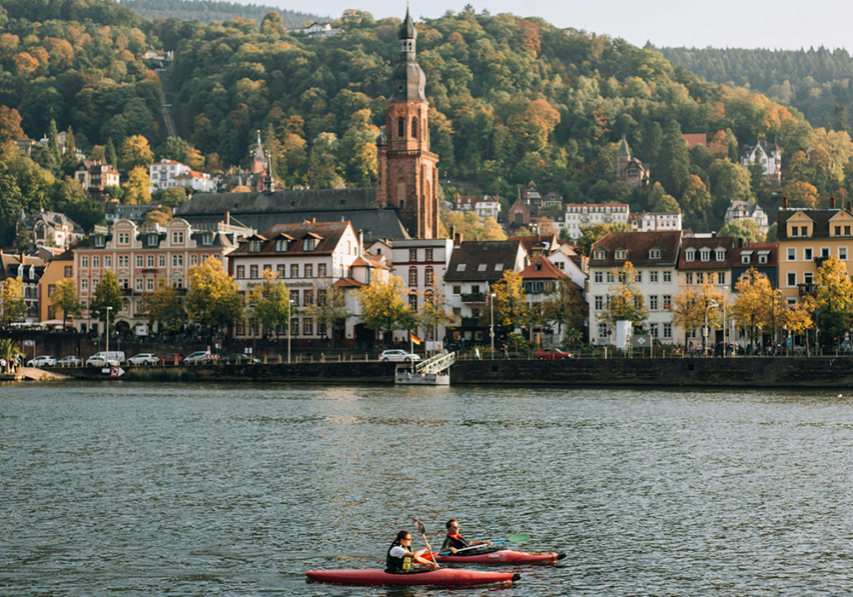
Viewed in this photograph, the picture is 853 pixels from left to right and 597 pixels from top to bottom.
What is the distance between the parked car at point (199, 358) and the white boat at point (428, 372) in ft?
60.3

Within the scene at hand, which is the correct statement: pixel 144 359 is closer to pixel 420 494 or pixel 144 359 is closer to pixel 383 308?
pixel 383 308

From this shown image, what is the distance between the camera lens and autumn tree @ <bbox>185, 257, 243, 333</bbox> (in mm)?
108938

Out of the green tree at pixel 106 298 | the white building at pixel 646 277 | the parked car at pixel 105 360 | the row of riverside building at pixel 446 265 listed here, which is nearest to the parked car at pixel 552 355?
the white building at pixel 646 277

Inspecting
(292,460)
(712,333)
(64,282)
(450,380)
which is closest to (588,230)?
(712,333)

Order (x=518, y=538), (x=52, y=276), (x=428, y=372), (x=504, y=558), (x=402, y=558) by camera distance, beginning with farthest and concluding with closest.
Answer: (x=52, y=276) < (x=428, y=372) < (x=518, y=538) < (x=504, y=558) < (x=402, y=558)

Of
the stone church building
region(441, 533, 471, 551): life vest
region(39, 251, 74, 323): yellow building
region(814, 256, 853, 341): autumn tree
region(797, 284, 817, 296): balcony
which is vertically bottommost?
region(441, 533, 471, 551): life vest

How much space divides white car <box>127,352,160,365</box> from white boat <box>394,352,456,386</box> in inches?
995

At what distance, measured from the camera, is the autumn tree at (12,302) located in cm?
12375

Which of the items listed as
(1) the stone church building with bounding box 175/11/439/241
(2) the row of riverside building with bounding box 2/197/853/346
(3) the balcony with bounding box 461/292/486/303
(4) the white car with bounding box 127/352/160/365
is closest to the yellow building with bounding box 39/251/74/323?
(2) the row of riverside building with bounding box 2/197/853/346

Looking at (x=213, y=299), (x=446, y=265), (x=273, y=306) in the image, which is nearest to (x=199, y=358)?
(x=213, y=299)

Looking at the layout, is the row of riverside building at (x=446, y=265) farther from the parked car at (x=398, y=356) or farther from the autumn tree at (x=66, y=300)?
the parked car at (x=398, y=356)

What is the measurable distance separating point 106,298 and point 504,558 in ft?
312

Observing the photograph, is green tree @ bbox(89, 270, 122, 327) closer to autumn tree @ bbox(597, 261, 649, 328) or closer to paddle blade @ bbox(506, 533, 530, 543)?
autumn tree @ bbox(597, 261, 649, 328)

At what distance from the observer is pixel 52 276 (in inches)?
5133
